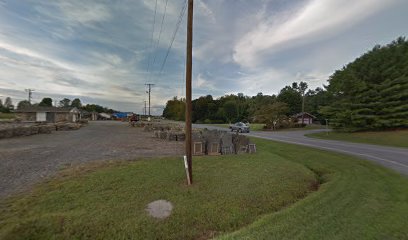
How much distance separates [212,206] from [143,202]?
1.64 meters

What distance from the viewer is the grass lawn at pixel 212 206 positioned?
3.67 m

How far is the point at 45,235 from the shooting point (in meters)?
3.58

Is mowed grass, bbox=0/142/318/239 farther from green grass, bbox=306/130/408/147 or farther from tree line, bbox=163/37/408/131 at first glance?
tree line, bbox=163/37/408/131

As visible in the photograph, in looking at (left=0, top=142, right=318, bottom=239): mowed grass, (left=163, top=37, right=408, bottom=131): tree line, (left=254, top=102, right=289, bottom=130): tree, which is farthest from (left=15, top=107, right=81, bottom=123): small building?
(left=163, top=37, right=408, bottom=131): tree line

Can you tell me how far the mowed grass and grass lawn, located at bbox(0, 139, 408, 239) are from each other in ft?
0.06

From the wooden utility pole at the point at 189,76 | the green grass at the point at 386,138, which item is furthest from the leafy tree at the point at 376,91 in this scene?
the wooden utility pole at the point at 189,76

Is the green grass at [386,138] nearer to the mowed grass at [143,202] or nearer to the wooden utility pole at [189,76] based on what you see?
the mowed grass at [143,202]

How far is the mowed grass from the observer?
3739 mm

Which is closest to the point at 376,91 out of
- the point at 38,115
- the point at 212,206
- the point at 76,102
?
the point at 212,206

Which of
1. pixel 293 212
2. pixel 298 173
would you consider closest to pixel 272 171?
pixel 298 173

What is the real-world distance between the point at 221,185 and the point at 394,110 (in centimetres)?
2944

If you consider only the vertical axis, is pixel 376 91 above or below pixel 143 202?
above

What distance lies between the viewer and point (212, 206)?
15.4ft

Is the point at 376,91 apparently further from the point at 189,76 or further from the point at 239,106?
the point at 239,106
